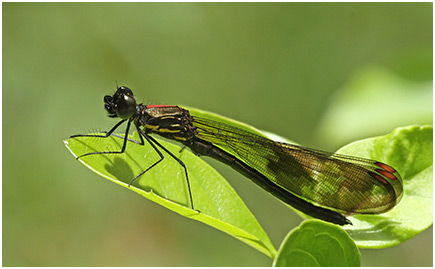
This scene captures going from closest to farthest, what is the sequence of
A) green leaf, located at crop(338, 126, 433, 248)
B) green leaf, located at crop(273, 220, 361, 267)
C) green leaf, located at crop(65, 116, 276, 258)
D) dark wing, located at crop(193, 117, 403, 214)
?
1. green leaf, located at crop(273, 220, 361, 267)
2. green leaf, located at crop(65, 116, 276, 258)
3. green leaf, located at crop(338, 126, 433, 248)
4. dark wing, located at crop(193, 117, 403, 214)

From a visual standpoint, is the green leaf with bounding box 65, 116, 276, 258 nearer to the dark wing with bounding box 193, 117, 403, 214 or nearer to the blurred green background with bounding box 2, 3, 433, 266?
the dark wing with bounding box 193, 117, 403, 214

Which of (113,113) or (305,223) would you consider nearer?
Result: (305,223)

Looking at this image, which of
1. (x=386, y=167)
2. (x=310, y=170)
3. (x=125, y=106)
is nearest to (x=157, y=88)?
(x=125, y=106)

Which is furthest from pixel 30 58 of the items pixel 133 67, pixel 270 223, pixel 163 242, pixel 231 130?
pixel 231 130

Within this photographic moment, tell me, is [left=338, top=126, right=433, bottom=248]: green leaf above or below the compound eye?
below

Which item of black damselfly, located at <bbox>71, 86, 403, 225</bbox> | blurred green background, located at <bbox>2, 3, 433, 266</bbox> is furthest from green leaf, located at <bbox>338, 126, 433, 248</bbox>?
blurred green background, located at <bbox>2, 3, 433, 266</bbox>

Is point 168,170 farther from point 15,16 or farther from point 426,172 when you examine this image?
point 15,16
